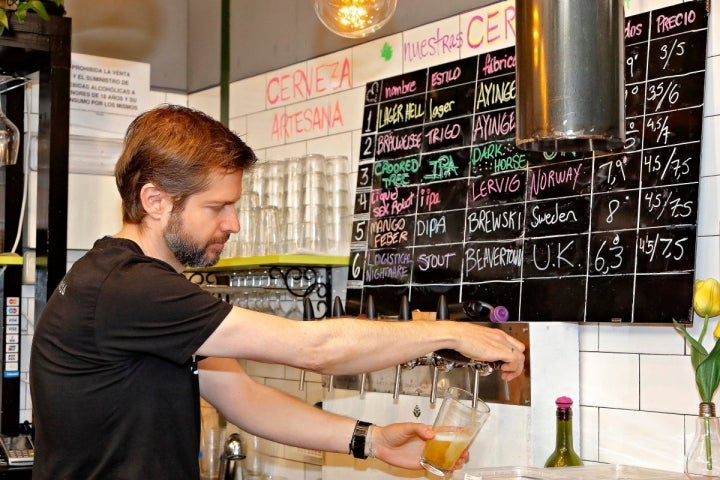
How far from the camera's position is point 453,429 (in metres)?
2.28

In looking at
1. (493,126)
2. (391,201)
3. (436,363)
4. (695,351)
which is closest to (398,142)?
(391,201)

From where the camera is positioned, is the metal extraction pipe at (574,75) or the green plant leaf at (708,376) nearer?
the metal extraction pipe at (574,75)

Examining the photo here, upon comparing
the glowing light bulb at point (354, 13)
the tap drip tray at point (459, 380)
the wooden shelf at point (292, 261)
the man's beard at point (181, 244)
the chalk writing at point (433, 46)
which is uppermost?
the chalk writing at point (433, 46)

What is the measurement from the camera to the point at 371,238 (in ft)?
12.3

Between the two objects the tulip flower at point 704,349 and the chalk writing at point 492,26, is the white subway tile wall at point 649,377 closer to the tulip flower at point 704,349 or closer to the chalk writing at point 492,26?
the tulip flower at point 704,349

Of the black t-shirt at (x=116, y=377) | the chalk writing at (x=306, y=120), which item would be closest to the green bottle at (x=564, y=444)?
the black t-shirt at (x=116, y=377)

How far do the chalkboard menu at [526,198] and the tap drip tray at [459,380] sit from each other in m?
0.20

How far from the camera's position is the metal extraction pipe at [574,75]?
216 centimetres

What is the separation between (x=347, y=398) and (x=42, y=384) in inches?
54.7

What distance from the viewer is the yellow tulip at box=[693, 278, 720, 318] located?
8.34ft

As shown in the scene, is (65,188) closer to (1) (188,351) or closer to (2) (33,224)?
(2) (33,224)

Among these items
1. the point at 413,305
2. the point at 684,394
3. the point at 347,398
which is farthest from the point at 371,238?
the point at 684,394

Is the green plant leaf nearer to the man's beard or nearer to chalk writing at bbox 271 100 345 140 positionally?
the man's beard

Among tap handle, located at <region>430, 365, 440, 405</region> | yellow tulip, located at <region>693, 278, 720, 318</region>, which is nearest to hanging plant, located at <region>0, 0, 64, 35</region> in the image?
tap handle, located at <region>430, 365, 440, 405</region>
